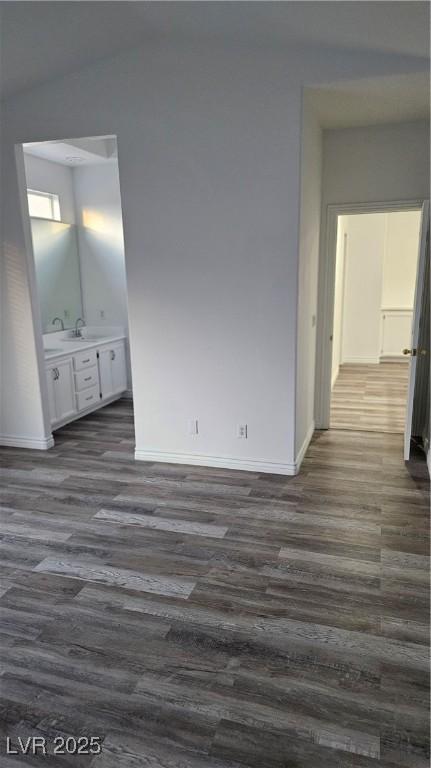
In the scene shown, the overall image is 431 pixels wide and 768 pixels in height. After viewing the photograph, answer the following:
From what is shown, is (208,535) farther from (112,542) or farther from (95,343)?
(95,343)

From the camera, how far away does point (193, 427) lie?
4.09 m

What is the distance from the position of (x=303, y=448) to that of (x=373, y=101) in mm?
2644

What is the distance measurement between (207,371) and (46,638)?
220 cm


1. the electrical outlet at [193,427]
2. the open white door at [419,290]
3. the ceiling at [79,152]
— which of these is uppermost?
the ceiling at [79,152]

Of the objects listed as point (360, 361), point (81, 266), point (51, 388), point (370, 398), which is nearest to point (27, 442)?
point (51, 388)

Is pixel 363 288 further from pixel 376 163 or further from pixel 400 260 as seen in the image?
pixel 376 163

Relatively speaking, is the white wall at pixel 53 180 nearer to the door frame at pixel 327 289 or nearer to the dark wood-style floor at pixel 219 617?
the door frame at pixel 327 289

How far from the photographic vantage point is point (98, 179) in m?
6.16

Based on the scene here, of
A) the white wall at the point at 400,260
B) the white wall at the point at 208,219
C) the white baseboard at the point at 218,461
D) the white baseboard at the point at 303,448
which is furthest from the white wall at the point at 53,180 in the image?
the white wall at the point at 400,260

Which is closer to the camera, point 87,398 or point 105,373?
point 87,398

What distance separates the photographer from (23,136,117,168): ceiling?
5.25 meters

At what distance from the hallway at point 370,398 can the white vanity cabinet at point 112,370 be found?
8.47 ft

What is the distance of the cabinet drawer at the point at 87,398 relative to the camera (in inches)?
214

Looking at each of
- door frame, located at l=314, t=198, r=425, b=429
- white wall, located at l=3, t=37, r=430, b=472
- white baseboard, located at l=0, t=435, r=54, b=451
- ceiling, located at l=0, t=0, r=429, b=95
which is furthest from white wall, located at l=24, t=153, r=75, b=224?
door frame, located at l=314, t=198, r=425, b=429
